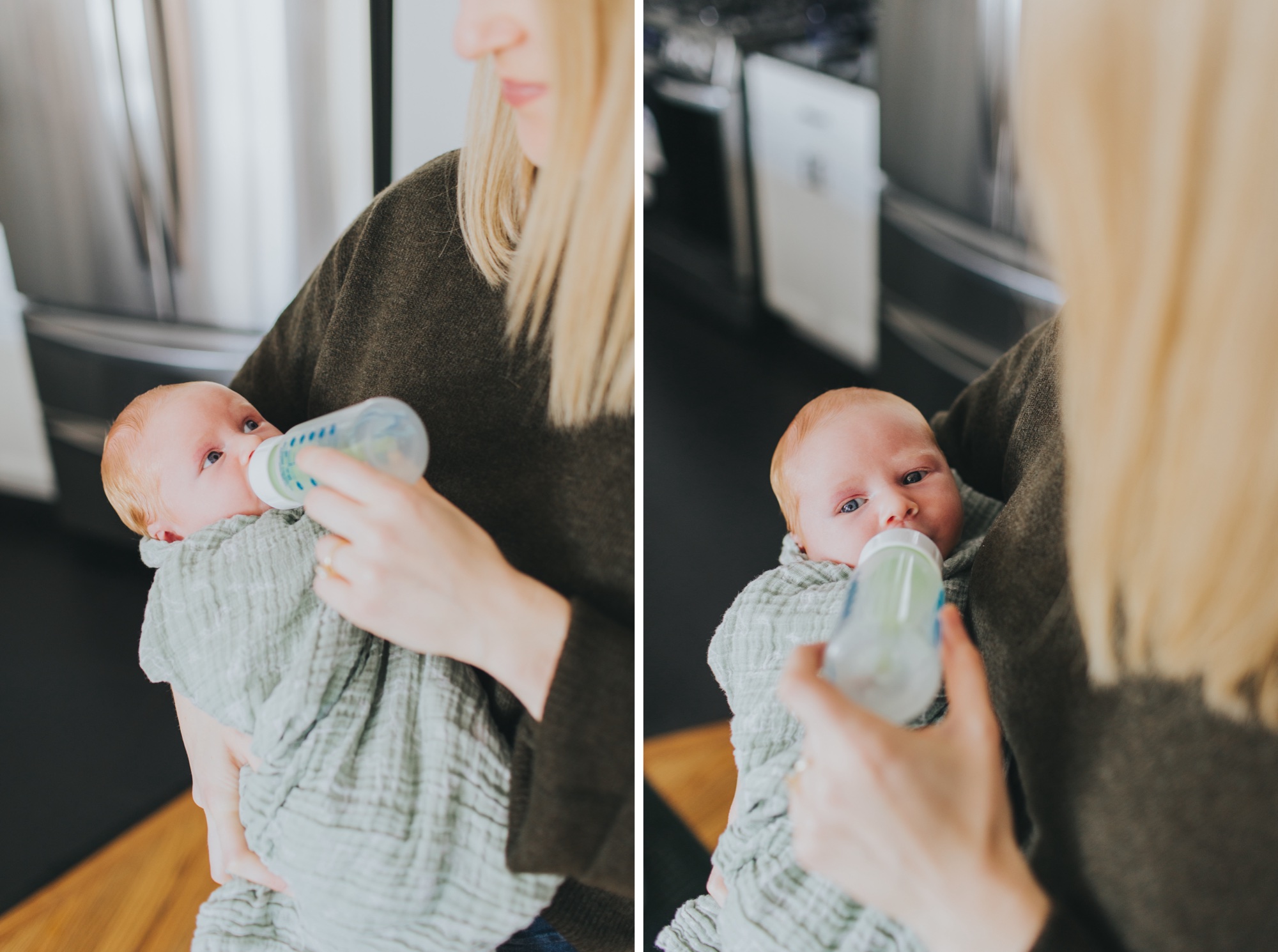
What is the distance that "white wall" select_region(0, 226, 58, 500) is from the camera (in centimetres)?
81

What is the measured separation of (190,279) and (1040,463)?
714 mm

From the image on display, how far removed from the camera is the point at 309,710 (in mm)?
746

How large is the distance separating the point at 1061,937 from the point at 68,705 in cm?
82

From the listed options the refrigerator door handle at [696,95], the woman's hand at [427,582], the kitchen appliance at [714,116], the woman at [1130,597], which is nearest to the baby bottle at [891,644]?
the woman at [1130,597]

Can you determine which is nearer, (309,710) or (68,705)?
Answer: (309,710)

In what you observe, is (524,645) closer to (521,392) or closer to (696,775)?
(521,392)

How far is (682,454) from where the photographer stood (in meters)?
1.34

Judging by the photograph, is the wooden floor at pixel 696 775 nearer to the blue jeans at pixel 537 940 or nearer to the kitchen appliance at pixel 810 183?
the blue jeans at pixel 537 940

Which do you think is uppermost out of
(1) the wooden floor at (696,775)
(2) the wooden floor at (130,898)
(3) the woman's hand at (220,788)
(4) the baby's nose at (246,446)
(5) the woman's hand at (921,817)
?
(4) the baby's nose at (246,446)

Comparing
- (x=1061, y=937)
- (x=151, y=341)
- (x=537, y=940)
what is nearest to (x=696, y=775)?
(x=537, y=940)

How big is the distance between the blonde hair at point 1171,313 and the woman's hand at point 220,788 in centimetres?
68

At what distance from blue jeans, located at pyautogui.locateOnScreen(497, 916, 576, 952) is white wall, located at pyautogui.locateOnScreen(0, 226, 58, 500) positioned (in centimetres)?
57

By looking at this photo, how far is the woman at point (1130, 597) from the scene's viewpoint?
1.95ft

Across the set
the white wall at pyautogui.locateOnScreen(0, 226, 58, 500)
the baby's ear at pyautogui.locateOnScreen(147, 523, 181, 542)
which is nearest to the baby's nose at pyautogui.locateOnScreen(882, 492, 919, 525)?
the baby's ear at pyautogui.locateOnScreen(147, 523, 181, 542)
